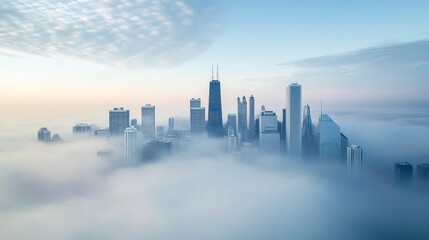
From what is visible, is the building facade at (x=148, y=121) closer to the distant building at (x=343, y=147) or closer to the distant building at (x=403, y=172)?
the distant building at (x=343, y=147)

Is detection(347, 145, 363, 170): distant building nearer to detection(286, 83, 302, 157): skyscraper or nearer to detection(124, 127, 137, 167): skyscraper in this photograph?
detection(286, 83, 302, 157): skyscraper

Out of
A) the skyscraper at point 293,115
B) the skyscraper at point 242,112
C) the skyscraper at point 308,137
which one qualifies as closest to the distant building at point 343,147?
the skyscraper at point 308,137

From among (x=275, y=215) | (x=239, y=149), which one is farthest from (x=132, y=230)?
(x=239, y=149)

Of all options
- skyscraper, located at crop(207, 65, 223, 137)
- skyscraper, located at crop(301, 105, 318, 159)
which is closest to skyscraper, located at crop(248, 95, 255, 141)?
skyscraper, located at crop(207, 65, 223, 137)

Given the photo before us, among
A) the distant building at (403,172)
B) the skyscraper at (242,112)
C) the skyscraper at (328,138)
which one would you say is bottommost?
the distant building at (403,172)

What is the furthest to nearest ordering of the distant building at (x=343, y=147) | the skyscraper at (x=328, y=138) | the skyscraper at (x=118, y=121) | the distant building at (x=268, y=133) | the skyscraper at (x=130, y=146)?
the skyscraper at (x=118, y=121), the distant building at (x=268, y=133), the skyscraper at (x=130, y=146), the skyscraper at (x=328, y=138), the distant building at (x=343, y=147)

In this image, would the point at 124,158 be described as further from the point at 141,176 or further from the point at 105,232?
the point at 105,232
